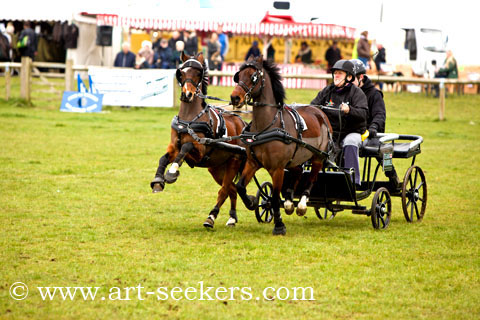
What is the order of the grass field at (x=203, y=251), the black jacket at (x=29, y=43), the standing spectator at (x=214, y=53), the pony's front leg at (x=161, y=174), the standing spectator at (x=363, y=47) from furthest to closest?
the black jacket at (x=29, y=43)
the standing spectator at (x=214, y=53)
the standing spectator at (x=363, y=47)
the pony's front leg at (x=161, y=174)
the grass field at (x=203, y=251)

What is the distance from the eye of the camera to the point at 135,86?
71.7ft

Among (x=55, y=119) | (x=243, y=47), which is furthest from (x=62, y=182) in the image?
(x=243, y=47)

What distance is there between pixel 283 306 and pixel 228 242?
2.28 m

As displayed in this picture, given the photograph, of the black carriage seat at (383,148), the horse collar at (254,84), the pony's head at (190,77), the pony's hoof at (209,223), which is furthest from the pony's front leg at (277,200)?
the black carriage seat at (383,148)

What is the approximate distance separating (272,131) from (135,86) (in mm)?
14611

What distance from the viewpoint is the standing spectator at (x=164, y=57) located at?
86.5 feet

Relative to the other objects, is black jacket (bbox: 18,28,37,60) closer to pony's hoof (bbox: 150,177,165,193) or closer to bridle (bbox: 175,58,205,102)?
bridle (bbox: 175,58,205,102)

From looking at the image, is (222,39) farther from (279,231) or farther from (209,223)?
(279,231)

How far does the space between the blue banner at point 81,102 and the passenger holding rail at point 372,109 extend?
1371 centimetres

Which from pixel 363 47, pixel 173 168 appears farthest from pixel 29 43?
pixel 173 168

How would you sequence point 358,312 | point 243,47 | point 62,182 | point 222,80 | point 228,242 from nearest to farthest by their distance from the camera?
point 358,312
point 228,242
point 62,182
point 222,80
point 243,47

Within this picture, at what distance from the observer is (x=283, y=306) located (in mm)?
5453

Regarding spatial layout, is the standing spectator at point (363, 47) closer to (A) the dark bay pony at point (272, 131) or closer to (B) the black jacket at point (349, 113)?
(B) the black jacket at point (349, 113)

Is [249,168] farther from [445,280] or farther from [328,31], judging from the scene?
[328,31]
